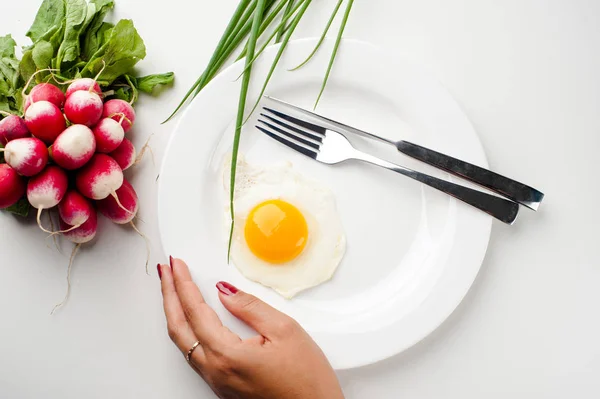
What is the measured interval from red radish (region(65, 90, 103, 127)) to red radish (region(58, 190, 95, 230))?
17 centimetres

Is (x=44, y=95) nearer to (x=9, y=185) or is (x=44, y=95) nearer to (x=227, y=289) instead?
(x=9, y=185)

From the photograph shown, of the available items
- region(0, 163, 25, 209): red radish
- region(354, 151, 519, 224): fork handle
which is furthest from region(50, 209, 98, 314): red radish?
region(354, 151, 519, 224): fork handle

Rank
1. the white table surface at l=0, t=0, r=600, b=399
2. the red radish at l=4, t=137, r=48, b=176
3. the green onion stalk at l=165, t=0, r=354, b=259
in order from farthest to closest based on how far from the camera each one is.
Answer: the white table surface at l=0, t=0, r=600, b=399
the green onion stalk at l=165, t=0, r=354, b=259
the red radish at l=4, t=137, r=48, b=176

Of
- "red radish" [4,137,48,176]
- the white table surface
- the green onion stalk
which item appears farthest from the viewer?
the white table surface

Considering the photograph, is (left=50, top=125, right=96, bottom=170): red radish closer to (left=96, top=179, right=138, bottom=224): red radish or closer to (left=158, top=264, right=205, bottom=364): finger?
(left=96, top=179, right=138, bottom=224): red radish

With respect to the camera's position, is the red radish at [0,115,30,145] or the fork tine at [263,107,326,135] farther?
the fork tine at [263,107,326,135]

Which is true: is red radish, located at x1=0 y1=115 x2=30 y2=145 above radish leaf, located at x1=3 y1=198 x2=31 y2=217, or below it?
above

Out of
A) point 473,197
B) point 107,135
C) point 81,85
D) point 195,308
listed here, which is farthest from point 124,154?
point 473,197

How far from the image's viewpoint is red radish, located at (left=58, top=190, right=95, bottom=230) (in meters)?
1.05

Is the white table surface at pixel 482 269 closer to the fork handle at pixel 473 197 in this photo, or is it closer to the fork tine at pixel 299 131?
the fork handle at pixel 473 197

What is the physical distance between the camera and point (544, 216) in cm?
121

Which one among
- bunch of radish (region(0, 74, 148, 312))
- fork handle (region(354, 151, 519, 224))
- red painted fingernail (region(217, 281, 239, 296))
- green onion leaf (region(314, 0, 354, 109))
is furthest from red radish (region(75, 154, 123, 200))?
fork handle (region(354, 151, 519, 224))

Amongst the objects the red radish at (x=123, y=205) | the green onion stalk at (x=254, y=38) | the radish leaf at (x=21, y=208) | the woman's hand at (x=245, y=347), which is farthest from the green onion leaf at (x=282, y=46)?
the radish leaf at (x=21, y=208)

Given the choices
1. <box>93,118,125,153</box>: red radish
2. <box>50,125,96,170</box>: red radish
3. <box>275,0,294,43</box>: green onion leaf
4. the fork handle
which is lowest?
<box>50,125,96,170</box>: red radish
